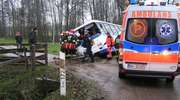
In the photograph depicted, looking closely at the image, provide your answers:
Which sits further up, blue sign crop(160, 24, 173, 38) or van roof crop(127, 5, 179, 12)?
van roof crop(127, 5, 179, 12)

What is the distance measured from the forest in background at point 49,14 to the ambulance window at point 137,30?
5683 centimetres

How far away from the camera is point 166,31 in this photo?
13047mm

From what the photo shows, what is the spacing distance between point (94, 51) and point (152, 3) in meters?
11.1

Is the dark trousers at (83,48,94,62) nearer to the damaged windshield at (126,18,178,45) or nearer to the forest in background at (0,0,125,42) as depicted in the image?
the damaged windshield at (126,18,178,45)

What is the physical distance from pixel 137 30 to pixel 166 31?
100cm

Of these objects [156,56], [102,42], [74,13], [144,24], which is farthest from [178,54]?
[74,13]

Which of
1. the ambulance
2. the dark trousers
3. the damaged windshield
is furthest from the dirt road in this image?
the dark trousers

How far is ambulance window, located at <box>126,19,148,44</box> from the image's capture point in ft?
43.3

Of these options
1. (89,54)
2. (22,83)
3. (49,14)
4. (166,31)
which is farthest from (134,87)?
(49,14)

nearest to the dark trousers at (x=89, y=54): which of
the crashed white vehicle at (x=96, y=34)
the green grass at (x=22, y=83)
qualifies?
the crashed white vehicle at (x=96, y=34)

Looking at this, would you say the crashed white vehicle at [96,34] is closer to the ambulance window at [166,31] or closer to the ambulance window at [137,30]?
the ambulance window at [137,30]

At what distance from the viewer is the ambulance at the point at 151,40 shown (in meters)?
13.0

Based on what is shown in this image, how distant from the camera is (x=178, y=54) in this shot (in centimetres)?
1296

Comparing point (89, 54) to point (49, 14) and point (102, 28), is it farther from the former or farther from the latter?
point (49, 14)
